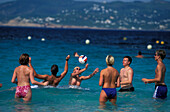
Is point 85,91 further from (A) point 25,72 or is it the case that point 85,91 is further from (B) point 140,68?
(B) point 140,68

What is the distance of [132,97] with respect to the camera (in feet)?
39.5


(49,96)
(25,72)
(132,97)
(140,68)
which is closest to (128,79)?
(132,97)

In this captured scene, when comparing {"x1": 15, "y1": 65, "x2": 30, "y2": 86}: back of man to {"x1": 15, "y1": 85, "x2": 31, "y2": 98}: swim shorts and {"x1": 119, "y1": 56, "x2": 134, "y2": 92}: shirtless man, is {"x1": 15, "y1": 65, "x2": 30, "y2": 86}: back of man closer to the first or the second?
{"x1": 15, "y1": 85, "x2": 31, "y2": 98}: swim shorts

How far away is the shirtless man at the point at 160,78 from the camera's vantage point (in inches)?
371

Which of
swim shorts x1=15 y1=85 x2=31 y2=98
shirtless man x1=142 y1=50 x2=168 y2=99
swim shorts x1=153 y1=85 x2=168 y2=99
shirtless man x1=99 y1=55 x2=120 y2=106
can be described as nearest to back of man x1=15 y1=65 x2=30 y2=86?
swim shorts x1=15 y1=85 x2=31 y2=98

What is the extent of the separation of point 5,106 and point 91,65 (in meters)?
13.5

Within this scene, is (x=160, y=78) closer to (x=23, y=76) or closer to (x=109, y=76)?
(x=109, y=76)

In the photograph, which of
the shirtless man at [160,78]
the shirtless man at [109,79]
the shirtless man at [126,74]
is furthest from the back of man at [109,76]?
the shirtless man at [126,74]

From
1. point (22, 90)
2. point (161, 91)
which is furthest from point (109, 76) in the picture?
point (22, 90)

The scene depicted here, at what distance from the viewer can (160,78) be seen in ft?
31.0

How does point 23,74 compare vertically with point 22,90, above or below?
above

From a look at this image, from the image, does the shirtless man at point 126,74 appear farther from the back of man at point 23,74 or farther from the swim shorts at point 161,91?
the back of man at point 23,74

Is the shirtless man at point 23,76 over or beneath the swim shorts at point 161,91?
over

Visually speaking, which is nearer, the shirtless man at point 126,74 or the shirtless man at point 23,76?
the shirtless man at point 23,76
